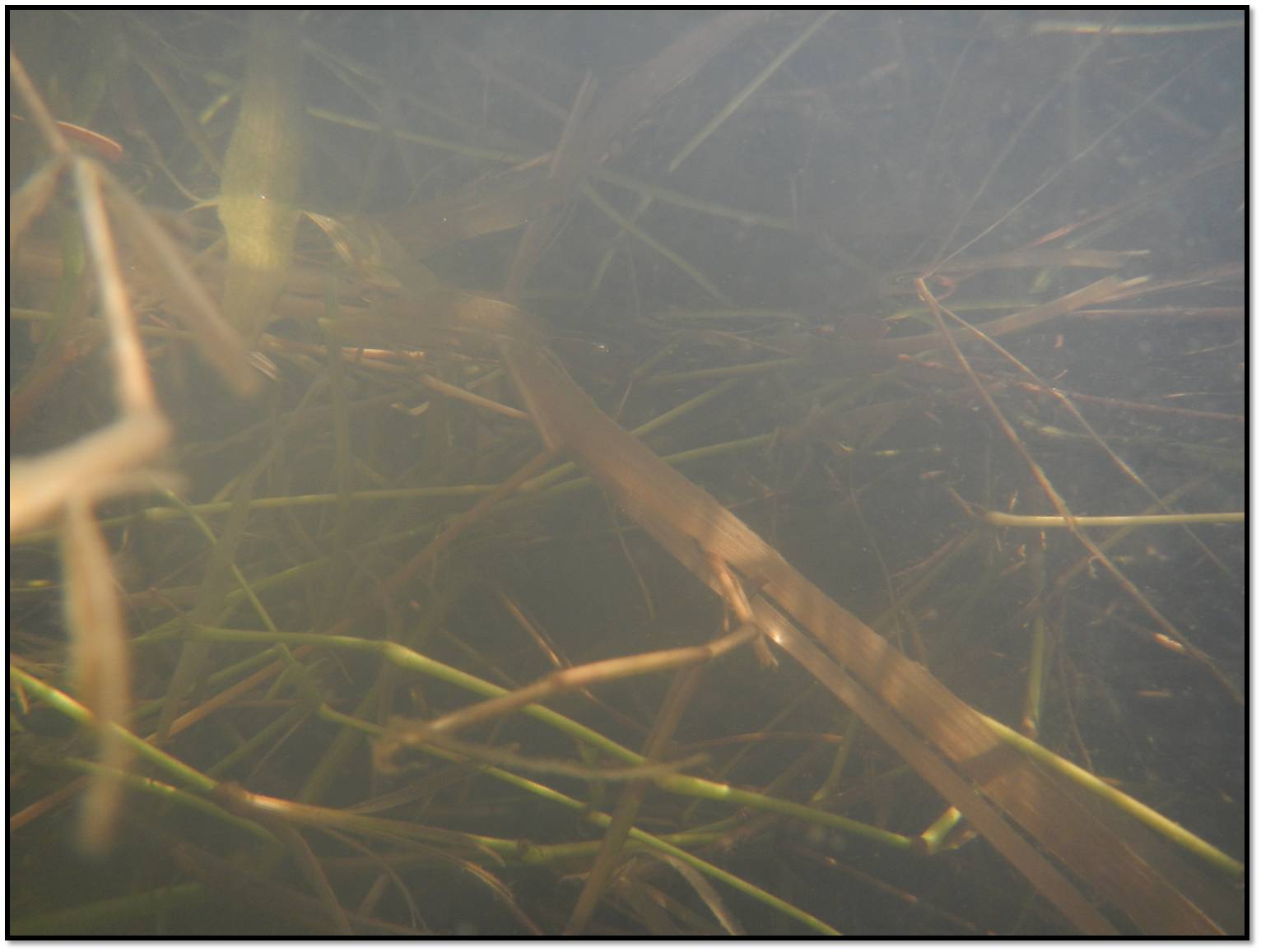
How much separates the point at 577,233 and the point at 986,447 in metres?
0.51

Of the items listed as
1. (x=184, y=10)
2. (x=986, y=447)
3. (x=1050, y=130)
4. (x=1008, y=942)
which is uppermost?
(x=184, y=10)

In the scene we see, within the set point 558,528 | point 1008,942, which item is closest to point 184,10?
point 558,528

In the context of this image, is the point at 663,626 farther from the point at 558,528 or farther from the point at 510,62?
the point at 510,62

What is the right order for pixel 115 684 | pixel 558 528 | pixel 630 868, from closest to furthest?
pixel 115 684 < pixel 630 868 < pixel 558 528

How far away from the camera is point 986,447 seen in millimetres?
686

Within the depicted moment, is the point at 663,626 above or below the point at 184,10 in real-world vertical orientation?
below

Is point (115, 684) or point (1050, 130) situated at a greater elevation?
point (1050, 130)

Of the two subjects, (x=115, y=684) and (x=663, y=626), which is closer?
(x=115, y=684)

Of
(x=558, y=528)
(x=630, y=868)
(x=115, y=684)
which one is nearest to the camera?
(x=115, y=684)

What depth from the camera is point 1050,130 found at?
0.72 metres

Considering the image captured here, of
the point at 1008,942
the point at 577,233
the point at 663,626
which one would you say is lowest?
the point at 1008,942

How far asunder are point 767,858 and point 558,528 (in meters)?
0.36

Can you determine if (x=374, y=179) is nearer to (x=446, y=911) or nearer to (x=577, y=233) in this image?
(x=577, y=233)

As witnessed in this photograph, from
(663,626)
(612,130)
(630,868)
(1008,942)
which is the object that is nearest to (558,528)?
(663,626)
